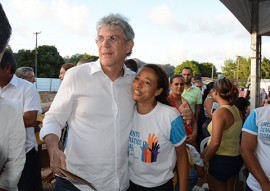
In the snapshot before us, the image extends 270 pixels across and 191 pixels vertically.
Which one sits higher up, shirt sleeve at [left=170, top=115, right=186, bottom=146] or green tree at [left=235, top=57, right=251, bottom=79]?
green tree at [left=235, top=57, right=251, bottom=79]

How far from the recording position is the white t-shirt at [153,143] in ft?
8.11

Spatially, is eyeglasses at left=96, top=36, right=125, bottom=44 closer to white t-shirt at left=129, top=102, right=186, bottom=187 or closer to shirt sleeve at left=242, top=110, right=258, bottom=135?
white t-shirt at left=129, top=102, right=186, bottom=187

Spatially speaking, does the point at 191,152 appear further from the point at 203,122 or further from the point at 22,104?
the point at 203,122

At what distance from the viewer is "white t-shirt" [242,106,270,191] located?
2.54 metres

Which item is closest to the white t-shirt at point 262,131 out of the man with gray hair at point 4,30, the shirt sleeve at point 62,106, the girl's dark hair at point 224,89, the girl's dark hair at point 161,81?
the girl's dark hair at point 161,81

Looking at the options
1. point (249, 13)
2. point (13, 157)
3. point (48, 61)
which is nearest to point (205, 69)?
point (48, 61)

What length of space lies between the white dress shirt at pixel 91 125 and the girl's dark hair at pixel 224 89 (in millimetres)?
1822

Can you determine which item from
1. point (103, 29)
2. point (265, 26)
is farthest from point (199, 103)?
point (103, 29)

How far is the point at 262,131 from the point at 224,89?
135 centimetres

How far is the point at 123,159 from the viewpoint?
2.44 metres

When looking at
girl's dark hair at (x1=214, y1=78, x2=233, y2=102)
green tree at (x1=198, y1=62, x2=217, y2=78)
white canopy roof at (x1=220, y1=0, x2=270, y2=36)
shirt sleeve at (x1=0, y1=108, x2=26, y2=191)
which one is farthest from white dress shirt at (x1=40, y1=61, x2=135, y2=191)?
green tree at (x1=198, y1=62, x2=217, y2=78)

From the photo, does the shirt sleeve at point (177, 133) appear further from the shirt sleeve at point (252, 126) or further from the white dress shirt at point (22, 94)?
the white dress shirt at point (22, 94)

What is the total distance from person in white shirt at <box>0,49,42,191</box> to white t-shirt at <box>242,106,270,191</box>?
83.7 inches

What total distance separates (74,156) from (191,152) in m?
1.42
